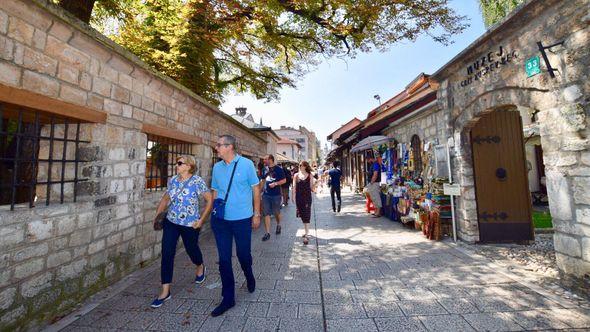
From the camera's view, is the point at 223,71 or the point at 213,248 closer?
the point at 213,248

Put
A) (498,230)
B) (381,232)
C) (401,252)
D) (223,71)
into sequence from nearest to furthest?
(401,252) → (498,230) → (381,232) → (223,71)

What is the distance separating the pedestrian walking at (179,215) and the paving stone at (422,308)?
233 centimetres

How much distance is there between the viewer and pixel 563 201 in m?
3.06

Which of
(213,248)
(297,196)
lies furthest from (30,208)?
(297,196)

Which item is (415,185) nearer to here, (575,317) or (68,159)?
(575,317)

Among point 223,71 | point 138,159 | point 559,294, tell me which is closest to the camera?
point 559,294

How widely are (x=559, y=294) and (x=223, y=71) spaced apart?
44.2 ft

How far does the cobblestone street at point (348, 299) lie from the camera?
2381 millimetres

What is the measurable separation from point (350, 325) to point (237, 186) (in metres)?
1.73

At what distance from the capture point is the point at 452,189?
4879 mm

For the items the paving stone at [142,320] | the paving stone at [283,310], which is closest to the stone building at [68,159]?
the paving stone at [142,320]

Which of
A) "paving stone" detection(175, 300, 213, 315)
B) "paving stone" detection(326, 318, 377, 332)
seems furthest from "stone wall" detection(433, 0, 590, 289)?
"paving stone" detection(175, 300, 213, 315)

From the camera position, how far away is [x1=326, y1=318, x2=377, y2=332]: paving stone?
2.30m

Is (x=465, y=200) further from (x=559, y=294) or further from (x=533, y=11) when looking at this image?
(x=533, y=11)
